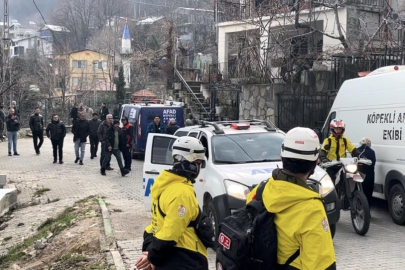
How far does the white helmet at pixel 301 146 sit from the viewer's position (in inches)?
109

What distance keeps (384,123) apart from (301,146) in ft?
23.6

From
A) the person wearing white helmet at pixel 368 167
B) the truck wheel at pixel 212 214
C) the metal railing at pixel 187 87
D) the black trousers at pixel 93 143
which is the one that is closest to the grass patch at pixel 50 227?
the truck wheel at pixel 212 214

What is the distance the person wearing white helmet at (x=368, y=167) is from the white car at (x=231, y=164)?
170 centimetres

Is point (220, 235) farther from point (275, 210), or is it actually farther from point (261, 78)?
point (261, 78)

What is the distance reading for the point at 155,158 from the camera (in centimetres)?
870

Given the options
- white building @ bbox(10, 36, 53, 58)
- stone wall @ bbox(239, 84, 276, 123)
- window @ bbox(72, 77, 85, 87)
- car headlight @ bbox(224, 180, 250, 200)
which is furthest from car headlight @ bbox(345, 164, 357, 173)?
white building @ bbox(10, 36, 53, 58)

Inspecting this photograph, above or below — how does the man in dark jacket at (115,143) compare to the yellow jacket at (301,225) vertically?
below

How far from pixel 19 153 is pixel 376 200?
1472 centimetres

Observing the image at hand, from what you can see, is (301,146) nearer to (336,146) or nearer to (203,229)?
(203,229)

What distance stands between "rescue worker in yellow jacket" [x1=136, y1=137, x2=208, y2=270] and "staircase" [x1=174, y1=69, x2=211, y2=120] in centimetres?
1909

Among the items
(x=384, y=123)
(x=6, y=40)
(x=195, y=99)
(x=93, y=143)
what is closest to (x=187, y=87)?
(x=195, y=99)

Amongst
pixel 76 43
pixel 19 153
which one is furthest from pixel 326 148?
pixel 76 43

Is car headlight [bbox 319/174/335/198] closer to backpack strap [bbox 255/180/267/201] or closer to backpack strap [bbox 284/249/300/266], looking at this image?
backpack strap [bbox 255/180/267/201]

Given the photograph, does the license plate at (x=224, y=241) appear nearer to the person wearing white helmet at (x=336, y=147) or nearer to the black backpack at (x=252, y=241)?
the black backpack at (x=252, y=241)
